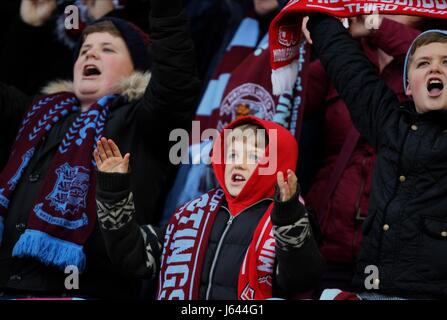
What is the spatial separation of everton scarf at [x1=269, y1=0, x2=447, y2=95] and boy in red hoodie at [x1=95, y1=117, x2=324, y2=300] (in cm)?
25

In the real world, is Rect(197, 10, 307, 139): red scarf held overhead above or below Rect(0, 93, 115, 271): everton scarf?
above

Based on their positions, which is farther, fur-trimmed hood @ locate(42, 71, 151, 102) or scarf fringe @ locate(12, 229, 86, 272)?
fur-trimmed hood @ locate(42, 71, 151, 102)

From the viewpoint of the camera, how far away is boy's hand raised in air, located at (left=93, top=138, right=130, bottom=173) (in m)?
3.57

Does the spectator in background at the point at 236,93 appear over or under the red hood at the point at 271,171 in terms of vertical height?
over

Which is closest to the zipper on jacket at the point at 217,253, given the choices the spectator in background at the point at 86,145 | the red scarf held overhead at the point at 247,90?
the spectator in background at the point at 86,145

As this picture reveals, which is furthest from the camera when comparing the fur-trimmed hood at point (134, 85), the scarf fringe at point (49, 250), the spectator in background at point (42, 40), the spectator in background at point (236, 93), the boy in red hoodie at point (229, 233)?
the spectator in background at point (42, 40)

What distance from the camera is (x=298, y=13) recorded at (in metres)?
3.76

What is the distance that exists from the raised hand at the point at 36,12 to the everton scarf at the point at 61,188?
1.04m

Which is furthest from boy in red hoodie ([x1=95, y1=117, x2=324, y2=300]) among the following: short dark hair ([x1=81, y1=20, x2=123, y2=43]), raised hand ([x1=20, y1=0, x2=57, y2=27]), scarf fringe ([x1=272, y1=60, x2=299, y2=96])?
raised hand ([x1=20, y1=0, x2=57, y2=27])

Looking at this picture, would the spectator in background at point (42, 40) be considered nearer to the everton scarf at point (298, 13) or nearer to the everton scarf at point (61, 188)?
the everton scarf at point (61, 188)

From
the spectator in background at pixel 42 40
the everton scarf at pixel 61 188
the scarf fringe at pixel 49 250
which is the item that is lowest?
the scarf fringe at pixel 49 250

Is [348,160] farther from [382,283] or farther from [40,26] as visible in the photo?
[40,26]

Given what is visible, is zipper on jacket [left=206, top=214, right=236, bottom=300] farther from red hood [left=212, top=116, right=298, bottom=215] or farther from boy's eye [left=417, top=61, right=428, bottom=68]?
boy's eye [left=417, top=61, right=428, bottom=68]

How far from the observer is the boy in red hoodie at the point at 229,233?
3336 mm
